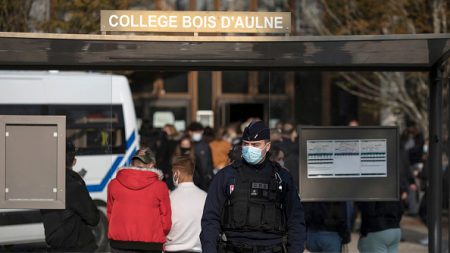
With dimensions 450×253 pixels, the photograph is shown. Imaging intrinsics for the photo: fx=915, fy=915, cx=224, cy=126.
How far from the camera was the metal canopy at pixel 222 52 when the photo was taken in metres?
7.87

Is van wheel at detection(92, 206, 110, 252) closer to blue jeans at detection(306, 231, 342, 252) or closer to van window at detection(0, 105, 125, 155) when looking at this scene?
van window at detection(0, 105, 125, 155)

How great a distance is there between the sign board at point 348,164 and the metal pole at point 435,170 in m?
0.42

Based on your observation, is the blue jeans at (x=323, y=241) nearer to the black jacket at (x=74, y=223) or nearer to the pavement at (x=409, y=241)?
the pavement at (x=409, y=241)

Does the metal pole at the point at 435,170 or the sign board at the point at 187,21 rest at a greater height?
the sign board at the point at 187,21

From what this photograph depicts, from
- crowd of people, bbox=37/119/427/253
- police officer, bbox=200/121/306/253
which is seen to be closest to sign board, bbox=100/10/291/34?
crowd of people, bbox=37/119/427/253

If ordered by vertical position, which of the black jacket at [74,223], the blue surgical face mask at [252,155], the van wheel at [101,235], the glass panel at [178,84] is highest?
the glass panel at [178,84]

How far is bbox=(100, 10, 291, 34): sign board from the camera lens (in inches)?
324

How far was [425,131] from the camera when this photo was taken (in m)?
17.8

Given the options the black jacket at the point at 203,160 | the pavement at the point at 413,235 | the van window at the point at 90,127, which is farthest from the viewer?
the black jacket at the point at 203,160

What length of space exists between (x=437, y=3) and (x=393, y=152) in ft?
25.5

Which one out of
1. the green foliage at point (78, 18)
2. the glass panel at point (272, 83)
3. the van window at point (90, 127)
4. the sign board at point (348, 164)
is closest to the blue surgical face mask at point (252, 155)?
the sign board at point (348, 164)

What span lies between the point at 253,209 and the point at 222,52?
2458 millimetres

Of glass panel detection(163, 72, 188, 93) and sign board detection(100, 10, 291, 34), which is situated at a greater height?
A: glass panel detection(163, 72, 188, 93)

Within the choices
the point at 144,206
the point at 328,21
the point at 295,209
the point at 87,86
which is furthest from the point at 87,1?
the point at 295,209
